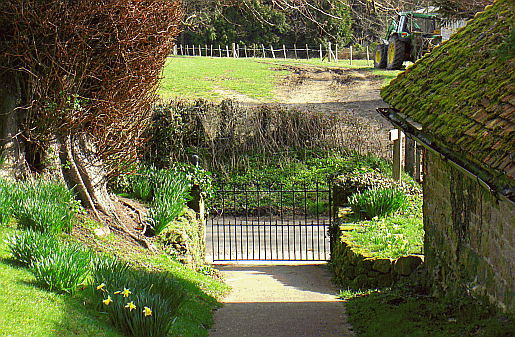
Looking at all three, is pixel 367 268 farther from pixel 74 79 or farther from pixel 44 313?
pixel 74 79

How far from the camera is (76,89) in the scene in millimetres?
7801

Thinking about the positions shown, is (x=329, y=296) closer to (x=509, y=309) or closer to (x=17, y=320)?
(x=509, y=309)

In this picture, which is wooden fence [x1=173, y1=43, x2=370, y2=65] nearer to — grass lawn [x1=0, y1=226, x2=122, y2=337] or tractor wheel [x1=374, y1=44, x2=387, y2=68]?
tractor wheel [x1=374, y1=44, x2=387, y2=68]

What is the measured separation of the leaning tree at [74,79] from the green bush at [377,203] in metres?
4.96

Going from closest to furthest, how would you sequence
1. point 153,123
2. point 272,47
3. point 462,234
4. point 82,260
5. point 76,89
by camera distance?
point 82,260 < point 462,234 < point 76,89 < point 153,123 < point 272,47

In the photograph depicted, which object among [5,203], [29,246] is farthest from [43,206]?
[29,246]

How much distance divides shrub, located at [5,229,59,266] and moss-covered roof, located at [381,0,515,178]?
433 cm

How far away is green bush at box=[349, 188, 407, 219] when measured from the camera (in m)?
10.5

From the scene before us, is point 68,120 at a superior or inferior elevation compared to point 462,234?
superior

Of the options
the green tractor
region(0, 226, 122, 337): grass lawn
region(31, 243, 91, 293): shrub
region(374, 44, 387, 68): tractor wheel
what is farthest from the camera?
region(374, 44, 387, 68): tractor wheel

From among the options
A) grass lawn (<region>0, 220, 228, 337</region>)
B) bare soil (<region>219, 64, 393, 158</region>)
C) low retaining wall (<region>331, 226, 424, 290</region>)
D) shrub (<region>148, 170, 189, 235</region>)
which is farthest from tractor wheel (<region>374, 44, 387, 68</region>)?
grass lawn (<region>0, 220, 228, 337</region>)

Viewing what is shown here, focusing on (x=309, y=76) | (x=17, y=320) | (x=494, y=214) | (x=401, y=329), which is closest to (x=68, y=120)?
(x=17, y=320)

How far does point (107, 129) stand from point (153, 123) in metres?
8.33

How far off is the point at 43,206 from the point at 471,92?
5422 millimetres
